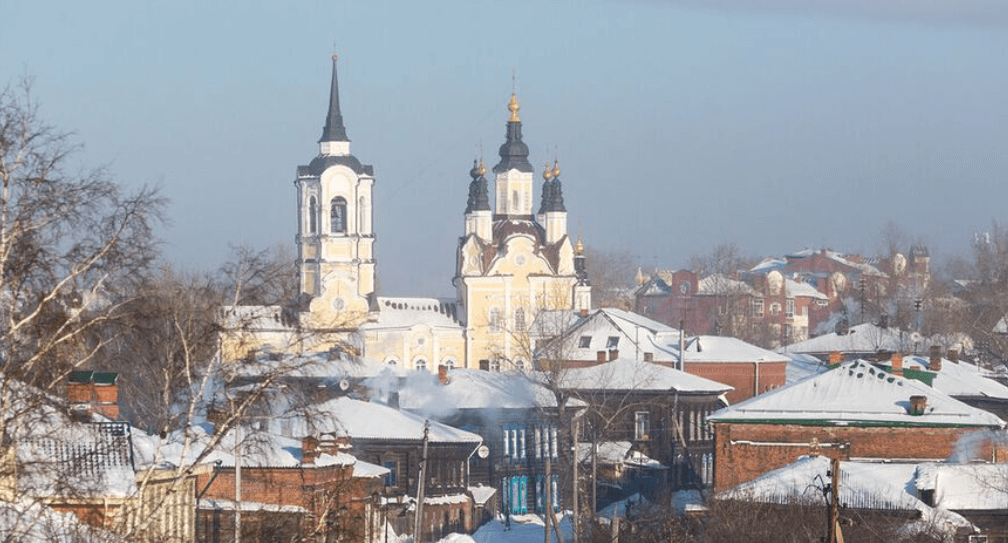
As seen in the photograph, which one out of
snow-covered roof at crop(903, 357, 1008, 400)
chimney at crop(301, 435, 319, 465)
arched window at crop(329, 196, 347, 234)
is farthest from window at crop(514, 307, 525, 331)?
chimney at crop(301, 435, 319, 465)

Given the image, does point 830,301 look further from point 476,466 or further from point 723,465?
point 723,465

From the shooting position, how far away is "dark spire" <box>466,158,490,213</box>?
85.7 meters

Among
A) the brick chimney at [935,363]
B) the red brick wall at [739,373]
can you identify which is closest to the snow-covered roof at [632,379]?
the brick chimney at [935,363]

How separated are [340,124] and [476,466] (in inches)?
1406

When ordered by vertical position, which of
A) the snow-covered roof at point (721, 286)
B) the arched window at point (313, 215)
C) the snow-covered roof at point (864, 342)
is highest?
the arched window at point (313, 215)

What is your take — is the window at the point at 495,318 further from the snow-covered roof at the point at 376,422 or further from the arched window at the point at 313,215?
the snow-covered roof at the point at 376,422

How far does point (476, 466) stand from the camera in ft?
158

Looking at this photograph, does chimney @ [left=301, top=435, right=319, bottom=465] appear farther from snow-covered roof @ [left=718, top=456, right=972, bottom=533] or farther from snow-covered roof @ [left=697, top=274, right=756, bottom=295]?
snow-covered roof @ [left=697, top=274, right=756, bottom=295]

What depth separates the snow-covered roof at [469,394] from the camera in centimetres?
4988

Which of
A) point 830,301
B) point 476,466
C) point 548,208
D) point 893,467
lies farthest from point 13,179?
point 830,301

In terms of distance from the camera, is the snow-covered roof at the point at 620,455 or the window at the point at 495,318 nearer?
the snow-covered roof at the point at 620,455

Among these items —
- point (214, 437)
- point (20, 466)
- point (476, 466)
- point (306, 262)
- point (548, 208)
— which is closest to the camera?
point (20, 466)

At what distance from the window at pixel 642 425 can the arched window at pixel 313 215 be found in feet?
101

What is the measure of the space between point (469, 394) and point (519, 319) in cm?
3223
